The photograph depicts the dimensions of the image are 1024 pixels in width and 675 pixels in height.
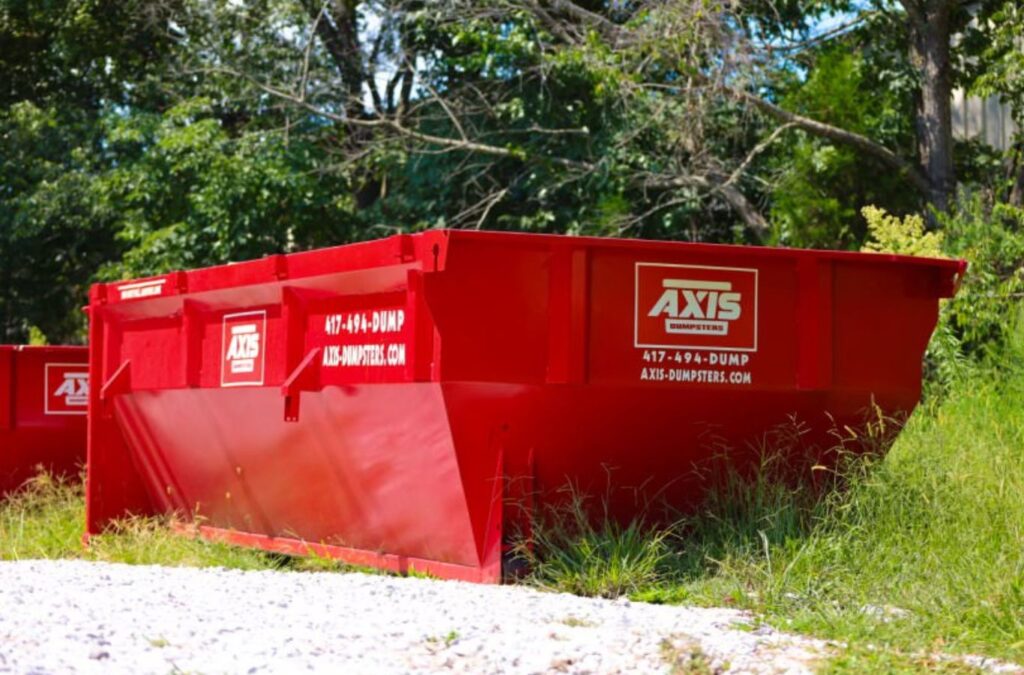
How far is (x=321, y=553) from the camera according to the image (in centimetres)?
823

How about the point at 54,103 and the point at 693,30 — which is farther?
the point at 54,103

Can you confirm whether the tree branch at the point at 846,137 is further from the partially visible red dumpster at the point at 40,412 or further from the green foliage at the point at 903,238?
the partially visible red dumpster at the point at 40,412

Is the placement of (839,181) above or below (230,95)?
below

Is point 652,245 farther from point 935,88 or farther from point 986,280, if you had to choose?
point 935,88

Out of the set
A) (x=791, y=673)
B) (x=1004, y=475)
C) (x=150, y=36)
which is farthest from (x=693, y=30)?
(x=150, y=36)

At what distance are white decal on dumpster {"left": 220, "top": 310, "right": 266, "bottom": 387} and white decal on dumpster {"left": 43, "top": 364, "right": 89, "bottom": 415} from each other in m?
3.88

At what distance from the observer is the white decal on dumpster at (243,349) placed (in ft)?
28.1

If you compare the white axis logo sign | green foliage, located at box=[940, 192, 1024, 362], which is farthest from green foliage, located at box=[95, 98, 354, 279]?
the white axis logo sign

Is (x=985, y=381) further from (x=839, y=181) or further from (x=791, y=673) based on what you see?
(x=791, y=673)

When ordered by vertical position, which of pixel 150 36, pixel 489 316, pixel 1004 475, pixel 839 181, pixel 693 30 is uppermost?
pixel 150 36

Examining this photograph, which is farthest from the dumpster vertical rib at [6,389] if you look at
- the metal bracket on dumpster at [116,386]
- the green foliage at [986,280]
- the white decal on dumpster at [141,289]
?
the green foliage at [986,280]

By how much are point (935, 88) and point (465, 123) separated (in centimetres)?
680

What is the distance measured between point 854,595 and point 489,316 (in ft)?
6.75

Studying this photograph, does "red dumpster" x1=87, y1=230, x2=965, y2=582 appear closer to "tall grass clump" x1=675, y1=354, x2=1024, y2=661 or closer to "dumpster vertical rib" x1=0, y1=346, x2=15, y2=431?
"tall grass clump" x1=675, y1=354, x2=1024, y2=661
